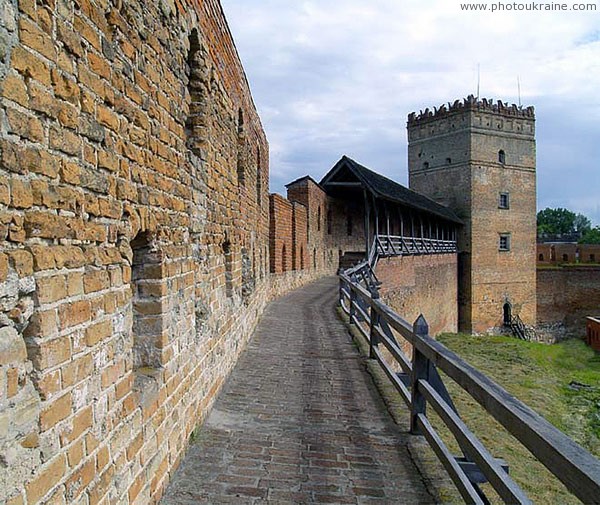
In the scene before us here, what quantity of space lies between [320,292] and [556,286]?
26800 millimetres

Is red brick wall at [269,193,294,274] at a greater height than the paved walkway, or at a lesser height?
greater

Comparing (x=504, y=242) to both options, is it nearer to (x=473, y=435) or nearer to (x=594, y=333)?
(x=594, y=333)

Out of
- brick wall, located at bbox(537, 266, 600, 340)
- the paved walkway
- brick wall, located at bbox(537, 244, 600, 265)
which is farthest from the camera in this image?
brick wall, located at bbox(537, 244, 600, 265)

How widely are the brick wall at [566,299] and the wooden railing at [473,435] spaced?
33859mm

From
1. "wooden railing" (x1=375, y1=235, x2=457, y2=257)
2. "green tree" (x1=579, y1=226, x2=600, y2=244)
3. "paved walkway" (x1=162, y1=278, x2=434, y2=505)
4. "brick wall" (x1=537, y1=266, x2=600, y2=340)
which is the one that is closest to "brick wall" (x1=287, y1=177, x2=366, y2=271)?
"wooden railing" (x1=375, y1=235, x2=457, y2=257)

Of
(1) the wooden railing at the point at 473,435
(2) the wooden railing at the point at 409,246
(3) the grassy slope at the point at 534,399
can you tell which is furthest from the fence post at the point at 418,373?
(2) the wooden railing at the point at 409,246

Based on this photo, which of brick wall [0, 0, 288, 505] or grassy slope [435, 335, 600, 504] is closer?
brick wall [0, 0, 288, 505]

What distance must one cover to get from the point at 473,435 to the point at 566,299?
121ft

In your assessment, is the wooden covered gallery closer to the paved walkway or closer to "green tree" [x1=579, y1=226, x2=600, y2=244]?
the paved walkway

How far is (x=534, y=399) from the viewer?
10.5 m

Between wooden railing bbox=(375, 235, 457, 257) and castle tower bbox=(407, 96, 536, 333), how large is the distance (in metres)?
2.58

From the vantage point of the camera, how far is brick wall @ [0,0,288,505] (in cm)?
159

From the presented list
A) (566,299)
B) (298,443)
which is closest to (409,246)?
(298,443)

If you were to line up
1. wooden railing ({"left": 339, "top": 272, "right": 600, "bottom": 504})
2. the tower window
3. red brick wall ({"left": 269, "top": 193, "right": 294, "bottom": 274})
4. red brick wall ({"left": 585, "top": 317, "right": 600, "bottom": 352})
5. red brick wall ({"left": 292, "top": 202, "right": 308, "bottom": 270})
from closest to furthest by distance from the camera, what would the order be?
wooden railing ({"left": 339, "top": 272, "right": 600, "bottom": 504}) < red brick wall ({"left": 269, "top": 193, "right": 294, "bottom": 274}) < red brick wall ({"left": 292, "top": 202, "right": 308, "bottom": 270}) < red brick wall ({"left": 585, "top": 317, "right": 600, "bottom": 352}) < the tower window
